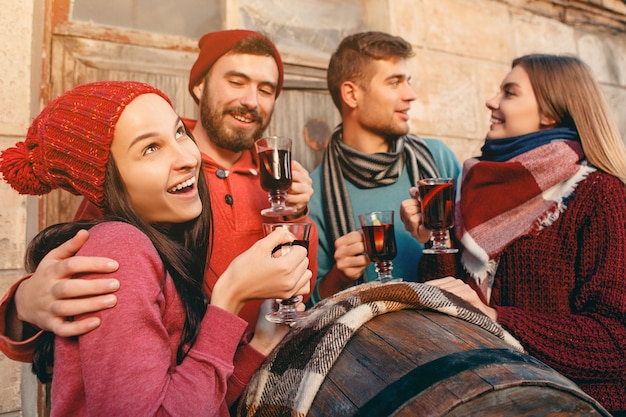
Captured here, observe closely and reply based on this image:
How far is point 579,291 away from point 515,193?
47 centimetres

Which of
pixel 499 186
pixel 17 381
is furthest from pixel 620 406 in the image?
pixel 17 381

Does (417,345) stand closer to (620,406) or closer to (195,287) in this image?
(195,287)

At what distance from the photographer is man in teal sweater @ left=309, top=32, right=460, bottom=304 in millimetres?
2760

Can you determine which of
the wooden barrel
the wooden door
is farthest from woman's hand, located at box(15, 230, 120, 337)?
the wooden door

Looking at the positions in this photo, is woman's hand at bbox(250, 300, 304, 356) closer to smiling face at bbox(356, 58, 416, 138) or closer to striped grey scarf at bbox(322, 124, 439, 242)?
striped grey scarf at bbox(322, 124, 439, 242)

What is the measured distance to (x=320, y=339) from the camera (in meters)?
1.16

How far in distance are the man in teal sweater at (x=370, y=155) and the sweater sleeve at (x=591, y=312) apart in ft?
3.24

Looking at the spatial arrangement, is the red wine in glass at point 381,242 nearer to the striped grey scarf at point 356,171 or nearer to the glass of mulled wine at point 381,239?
the glass of mulled wine at point 381,239

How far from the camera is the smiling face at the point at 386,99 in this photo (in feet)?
10.0

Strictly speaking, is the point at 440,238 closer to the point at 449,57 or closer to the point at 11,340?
the point at 11,340

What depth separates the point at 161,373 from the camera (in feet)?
3.51

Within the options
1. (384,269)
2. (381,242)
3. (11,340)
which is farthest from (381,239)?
(11,340)

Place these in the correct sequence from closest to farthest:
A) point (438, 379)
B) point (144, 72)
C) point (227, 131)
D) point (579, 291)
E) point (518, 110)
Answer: point (438, 379) < point (579, 291) < point (518, 110) < point (227, 131) < point (144, 72)

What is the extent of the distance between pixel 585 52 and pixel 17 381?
6.00 m
